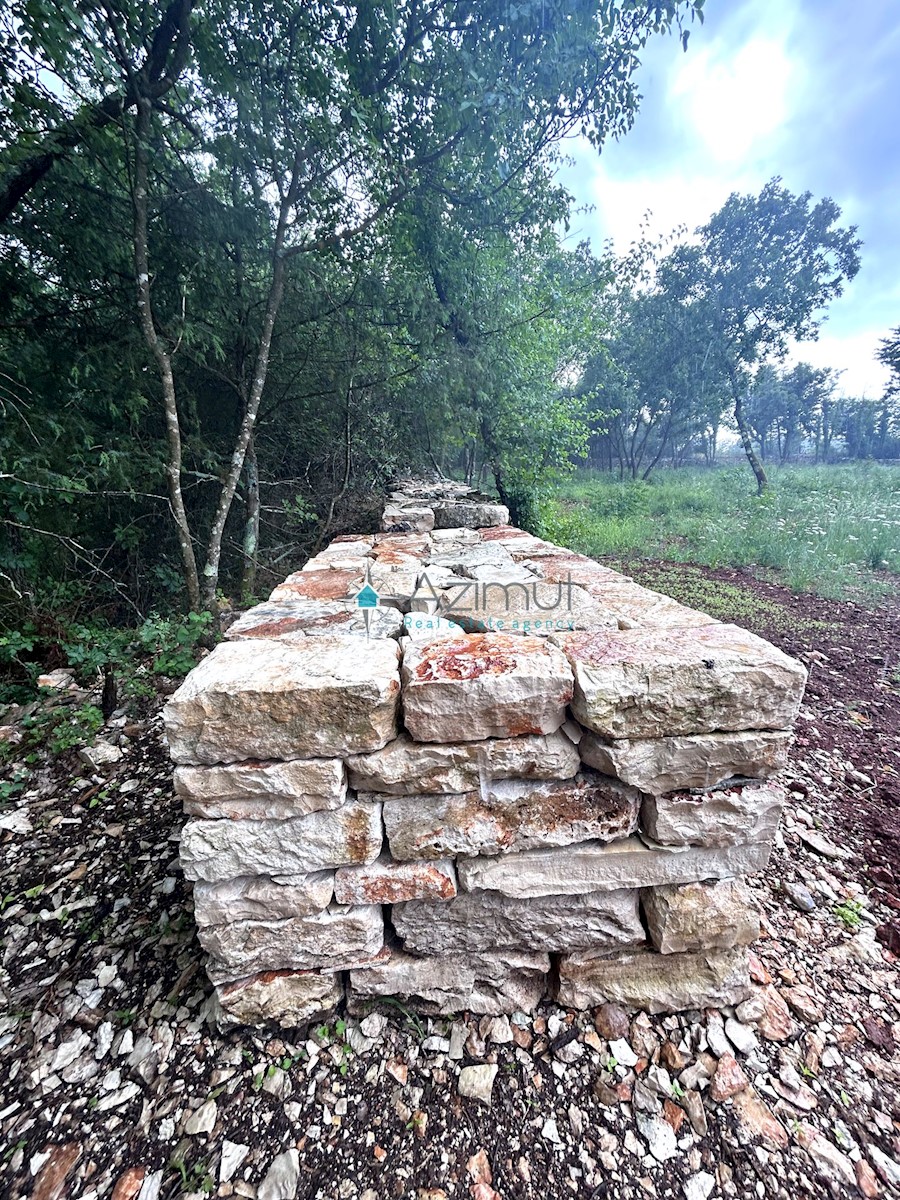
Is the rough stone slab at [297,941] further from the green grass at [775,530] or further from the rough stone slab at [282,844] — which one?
the green grass at [775,530]

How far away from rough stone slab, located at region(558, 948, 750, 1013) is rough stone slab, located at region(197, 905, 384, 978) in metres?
0.56

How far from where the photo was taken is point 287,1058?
3.75ft

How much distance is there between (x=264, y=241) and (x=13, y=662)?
3.73m

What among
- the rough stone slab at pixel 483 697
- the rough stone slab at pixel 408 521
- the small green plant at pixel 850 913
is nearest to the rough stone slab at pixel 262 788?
the rough stone slab at pixel 483 697

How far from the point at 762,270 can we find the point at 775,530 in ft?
29.7

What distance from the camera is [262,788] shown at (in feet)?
3.36

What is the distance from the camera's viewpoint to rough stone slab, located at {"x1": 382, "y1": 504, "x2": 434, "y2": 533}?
3.48 meters

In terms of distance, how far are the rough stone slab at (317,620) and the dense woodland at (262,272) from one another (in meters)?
2.34

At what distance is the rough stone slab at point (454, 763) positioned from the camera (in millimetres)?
1063

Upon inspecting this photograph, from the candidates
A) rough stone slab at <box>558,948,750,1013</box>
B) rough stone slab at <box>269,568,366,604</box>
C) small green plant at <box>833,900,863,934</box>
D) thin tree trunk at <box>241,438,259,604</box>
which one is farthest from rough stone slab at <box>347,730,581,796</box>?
thin tree trunk at <box>241,438,259,604</box>

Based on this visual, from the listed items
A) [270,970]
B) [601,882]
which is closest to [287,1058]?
[270,970]

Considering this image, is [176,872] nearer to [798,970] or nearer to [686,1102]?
[686,1102]

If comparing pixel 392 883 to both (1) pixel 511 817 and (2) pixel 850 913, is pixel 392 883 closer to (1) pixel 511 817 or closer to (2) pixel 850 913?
(1) pixel 511 817

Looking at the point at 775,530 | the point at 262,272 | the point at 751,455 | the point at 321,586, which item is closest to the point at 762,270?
the point at 751,455
